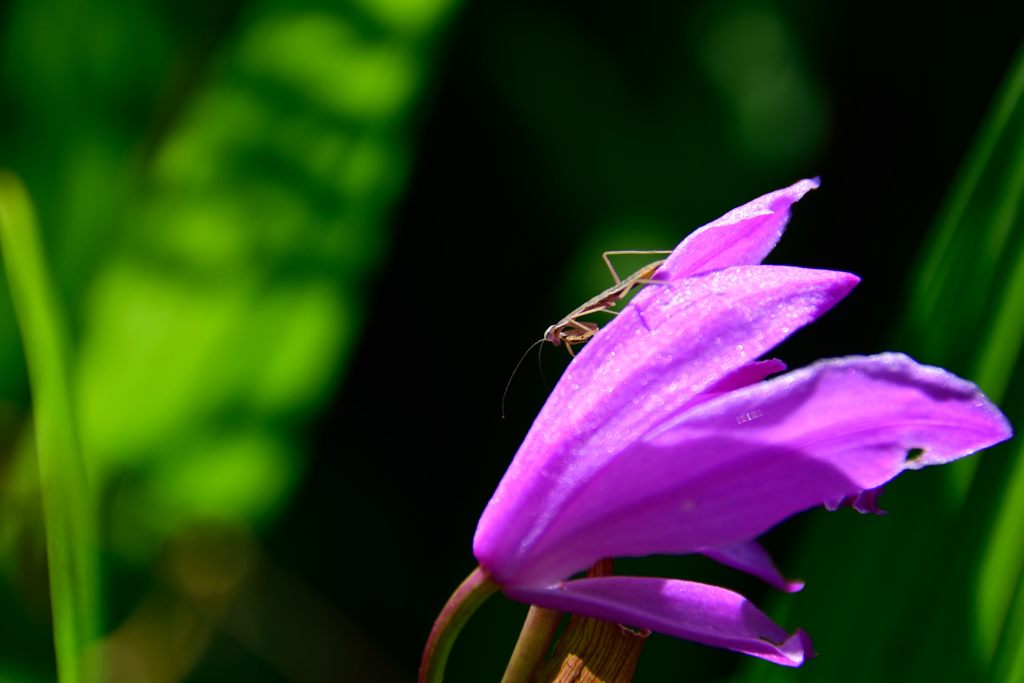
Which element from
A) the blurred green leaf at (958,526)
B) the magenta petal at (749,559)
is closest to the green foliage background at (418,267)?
the blurred green leaf at (958,526)

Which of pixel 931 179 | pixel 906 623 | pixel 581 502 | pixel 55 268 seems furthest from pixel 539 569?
pixel 931 179

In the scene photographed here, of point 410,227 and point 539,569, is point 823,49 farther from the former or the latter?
point 539,569

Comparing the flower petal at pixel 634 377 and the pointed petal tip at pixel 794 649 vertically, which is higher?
the flower petal at pixel 634 377

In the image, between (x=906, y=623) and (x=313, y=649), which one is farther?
(x=313, y=649)

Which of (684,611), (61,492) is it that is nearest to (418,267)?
(61,492)

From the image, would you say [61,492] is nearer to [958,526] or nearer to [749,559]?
[749,559]

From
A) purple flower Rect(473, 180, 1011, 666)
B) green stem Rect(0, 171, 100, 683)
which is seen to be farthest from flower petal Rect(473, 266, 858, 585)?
green stem Rect(0, 171, 100, 683)

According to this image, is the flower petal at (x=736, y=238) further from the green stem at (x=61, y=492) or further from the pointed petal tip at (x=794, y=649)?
the green stem at (x=61, y=492)
